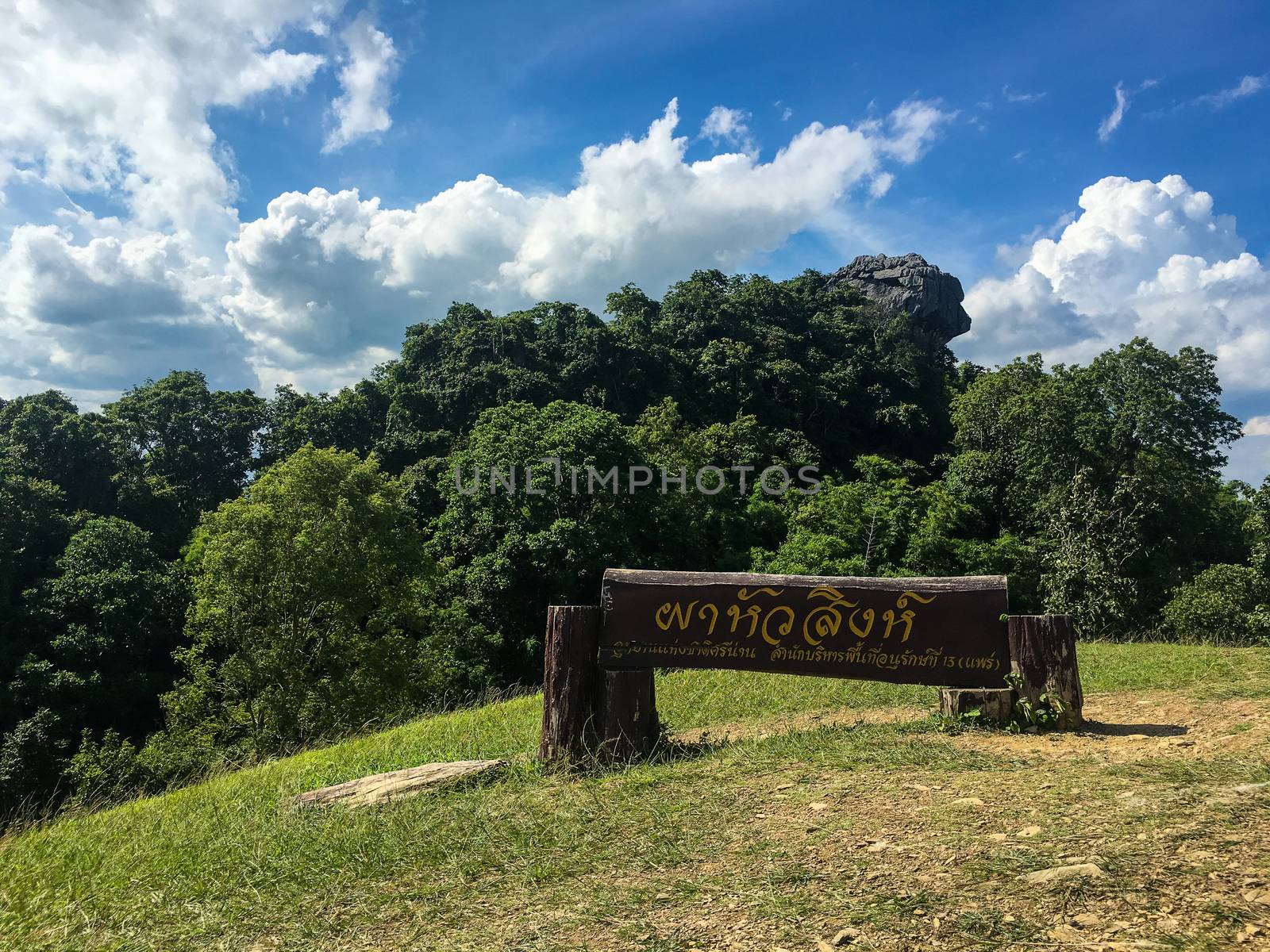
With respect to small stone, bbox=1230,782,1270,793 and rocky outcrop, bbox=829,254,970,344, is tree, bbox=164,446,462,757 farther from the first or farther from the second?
rocky outcrop, bbox=829,254,970,344

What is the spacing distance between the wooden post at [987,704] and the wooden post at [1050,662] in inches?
7.3

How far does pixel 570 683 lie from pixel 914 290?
59990mm

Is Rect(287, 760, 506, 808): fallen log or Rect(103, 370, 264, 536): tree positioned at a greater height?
Rect(103, 370, 264, 536): tree

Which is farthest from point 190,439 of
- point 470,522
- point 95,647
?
point 470,522

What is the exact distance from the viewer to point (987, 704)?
671 cm

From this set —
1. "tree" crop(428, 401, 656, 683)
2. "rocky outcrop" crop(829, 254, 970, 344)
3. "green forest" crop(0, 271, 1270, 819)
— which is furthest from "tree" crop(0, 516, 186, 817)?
"rocky outcrop" crop(829, 254, 970, 344)

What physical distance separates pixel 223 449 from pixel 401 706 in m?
22.5

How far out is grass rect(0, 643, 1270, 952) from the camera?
3674 mm

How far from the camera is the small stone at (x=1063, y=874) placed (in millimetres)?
3637

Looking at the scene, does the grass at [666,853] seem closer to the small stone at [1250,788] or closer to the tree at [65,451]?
the small stone at [1250,788]

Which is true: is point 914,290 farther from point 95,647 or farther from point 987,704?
point 987,704

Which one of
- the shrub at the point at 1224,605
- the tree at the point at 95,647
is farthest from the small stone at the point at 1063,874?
the tree at the point at 95,647

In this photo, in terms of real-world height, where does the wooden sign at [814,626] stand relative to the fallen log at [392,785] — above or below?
above

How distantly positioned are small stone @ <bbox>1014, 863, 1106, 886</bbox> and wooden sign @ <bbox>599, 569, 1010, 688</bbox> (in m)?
3.06
